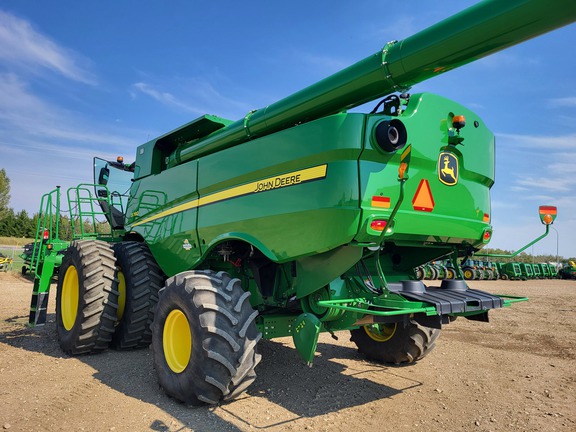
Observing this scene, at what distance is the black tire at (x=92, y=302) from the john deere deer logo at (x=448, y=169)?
425 cm

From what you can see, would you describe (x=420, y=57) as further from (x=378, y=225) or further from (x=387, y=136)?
(x=378, y=225)

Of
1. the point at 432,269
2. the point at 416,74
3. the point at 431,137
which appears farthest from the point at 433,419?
the point at 432,269

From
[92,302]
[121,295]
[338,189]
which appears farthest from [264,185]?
[121,295]

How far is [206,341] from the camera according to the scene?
355 cm

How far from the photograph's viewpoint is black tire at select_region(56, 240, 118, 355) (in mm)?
5348

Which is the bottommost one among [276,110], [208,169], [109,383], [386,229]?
[109,383]

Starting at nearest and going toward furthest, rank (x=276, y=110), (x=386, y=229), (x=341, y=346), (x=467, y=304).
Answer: (x=386, y=229) < (x=467, y=304) < (x=276, y=110) < (x=341, y=346)

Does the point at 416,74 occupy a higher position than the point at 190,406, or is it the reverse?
the point at 416,74

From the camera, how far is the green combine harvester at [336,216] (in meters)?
3.32

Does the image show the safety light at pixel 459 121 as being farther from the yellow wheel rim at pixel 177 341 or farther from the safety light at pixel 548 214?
the yellow wheel rim at pixel 177 341

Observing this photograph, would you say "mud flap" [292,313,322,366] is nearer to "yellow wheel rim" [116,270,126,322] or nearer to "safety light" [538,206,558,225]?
"safety light" [538,206,558,225]

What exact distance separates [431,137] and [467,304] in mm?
1501

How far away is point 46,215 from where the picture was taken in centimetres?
734

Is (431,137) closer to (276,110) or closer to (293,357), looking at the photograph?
(276,110)
